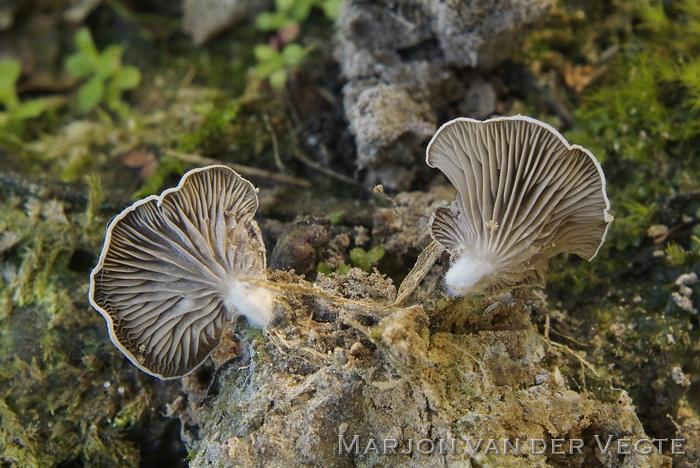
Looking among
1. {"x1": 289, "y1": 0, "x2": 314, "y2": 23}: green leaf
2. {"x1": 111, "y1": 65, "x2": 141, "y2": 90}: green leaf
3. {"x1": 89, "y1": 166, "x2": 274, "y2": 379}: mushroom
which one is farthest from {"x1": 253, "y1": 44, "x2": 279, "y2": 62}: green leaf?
{"x1": 89, "y1": 166, "x2": 274, "y2": 379}: mushroom

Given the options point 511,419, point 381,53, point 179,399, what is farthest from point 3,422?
point 381,53

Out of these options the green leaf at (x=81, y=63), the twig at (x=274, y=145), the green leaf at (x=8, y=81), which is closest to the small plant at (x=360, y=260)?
the twig at (x=274, y=145)

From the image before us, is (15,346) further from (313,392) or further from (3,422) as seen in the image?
(313,392)

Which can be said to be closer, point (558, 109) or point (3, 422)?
point (3, 422)

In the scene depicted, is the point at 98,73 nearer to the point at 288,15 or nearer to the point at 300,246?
the point at 288,15

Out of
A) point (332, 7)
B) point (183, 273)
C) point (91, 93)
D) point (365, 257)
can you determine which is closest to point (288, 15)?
point (332, 7)

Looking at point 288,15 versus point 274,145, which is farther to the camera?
point 288,15
